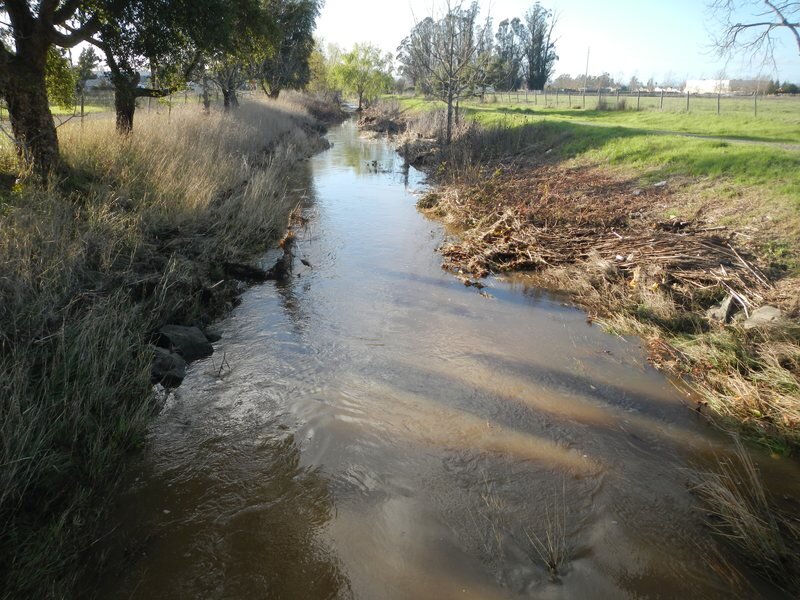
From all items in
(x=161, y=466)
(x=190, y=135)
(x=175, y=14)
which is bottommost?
(x=161, y=466)

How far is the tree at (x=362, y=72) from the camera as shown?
56.8 metres

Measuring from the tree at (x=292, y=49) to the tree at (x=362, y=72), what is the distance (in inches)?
719

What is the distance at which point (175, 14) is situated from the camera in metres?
9.21

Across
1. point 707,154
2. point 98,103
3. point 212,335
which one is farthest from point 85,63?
point 98,103

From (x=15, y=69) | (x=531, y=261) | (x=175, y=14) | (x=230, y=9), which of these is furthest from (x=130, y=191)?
(x=531, y=261)

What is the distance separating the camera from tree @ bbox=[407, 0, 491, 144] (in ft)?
71.7

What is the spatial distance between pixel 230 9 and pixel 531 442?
33.8 ft

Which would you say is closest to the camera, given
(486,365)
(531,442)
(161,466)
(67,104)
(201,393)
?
(161,466)

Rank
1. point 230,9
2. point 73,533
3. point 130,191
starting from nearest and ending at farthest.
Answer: point 73,533, point 130,191, point 230,9

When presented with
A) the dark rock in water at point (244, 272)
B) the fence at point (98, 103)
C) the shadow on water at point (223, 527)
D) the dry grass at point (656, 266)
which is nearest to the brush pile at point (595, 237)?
the dry grass at point (656, 266)

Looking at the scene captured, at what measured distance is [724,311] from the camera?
6.68 meters

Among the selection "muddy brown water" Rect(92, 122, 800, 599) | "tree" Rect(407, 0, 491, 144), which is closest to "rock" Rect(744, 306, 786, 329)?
"muddy brown water" Rect(92, 122, 800, 599)

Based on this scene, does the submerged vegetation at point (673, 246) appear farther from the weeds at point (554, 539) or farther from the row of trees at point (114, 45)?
the row of trees at point (114, 45)

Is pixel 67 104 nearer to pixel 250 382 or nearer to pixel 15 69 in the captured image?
pixel 15 69
